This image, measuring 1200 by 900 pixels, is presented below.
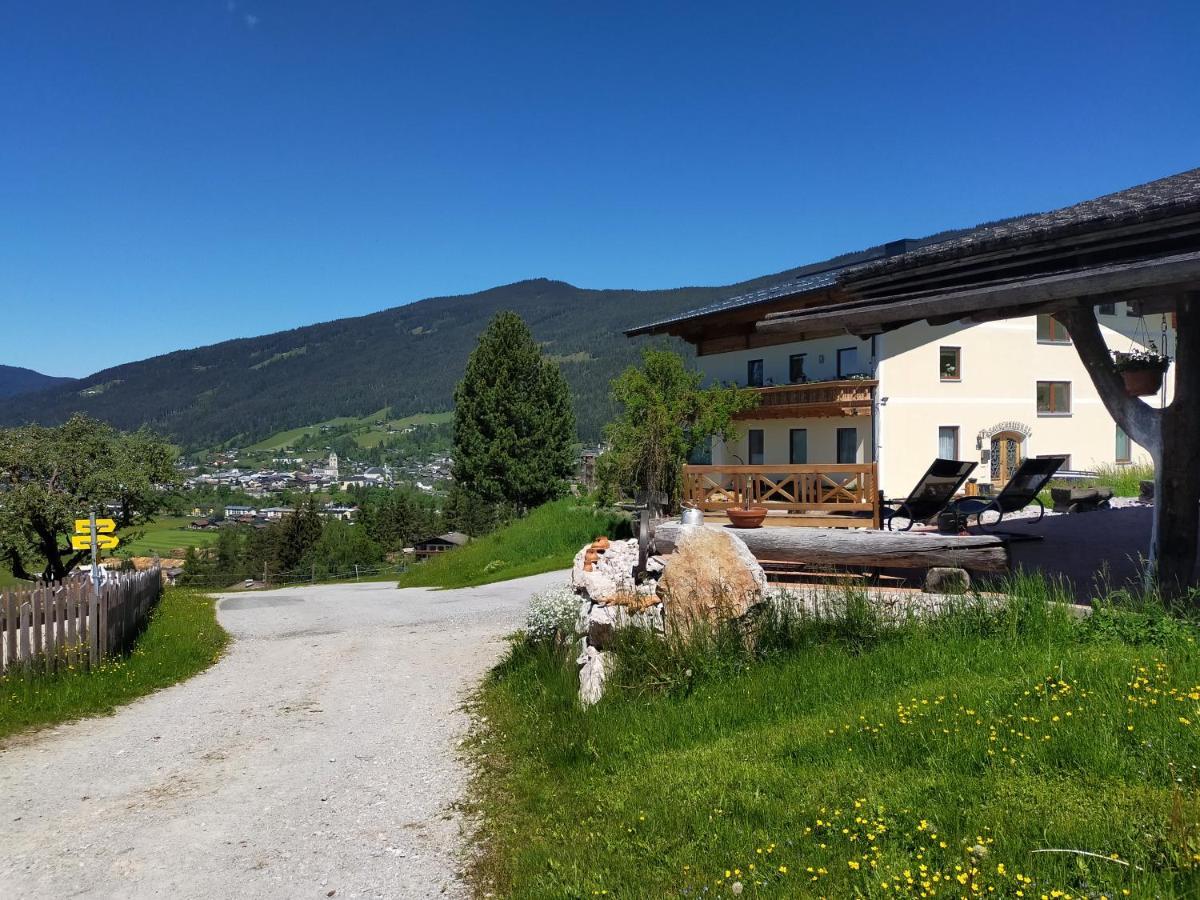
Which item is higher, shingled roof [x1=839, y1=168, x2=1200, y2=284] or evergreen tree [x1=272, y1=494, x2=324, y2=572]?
shingled roof [x1=839, y1=168, x2=1200, y2=284]

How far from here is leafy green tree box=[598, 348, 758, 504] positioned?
27109mm

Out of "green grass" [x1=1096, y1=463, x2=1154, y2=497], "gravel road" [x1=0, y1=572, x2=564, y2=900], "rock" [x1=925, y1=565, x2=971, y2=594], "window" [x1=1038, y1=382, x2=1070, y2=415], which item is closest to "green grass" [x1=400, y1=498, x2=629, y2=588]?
"gravel road" [x1=0, y1=572, x2=564, y2=900]

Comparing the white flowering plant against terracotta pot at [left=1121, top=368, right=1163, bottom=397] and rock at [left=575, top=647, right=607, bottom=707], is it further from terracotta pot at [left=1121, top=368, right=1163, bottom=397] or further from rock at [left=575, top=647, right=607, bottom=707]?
terracotta pot at [left=1121, top=368, right=1163, bottom=397]

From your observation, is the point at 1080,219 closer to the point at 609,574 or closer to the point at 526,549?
the point at 609,574

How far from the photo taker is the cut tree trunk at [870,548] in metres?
8.26

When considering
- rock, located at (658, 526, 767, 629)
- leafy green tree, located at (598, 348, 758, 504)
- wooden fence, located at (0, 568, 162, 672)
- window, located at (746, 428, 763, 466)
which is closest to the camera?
rock, located at (658, 526, 767, 629)

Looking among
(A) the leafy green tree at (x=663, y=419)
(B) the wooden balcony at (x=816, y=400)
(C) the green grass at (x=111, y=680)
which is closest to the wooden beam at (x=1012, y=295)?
(C) the green grass at (x=111, y=680)

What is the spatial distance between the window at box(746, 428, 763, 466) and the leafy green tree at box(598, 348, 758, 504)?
284 cm

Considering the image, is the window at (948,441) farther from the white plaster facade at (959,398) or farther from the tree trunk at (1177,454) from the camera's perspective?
the tree trunk at (1177,454)

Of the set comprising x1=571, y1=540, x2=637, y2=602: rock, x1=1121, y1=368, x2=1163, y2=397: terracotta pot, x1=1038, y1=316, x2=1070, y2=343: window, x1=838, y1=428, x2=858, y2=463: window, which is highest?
x1=1038, y1=316, x2=1070, y2=343: window

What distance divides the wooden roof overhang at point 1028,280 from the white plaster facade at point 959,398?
70.6ft

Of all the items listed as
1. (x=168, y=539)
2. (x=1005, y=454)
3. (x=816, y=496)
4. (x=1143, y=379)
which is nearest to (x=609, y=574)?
(x=1143, y=379)

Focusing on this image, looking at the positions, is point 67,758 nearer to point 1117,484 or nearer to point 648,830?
point 648,830

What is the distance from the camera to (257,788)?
244 inches
